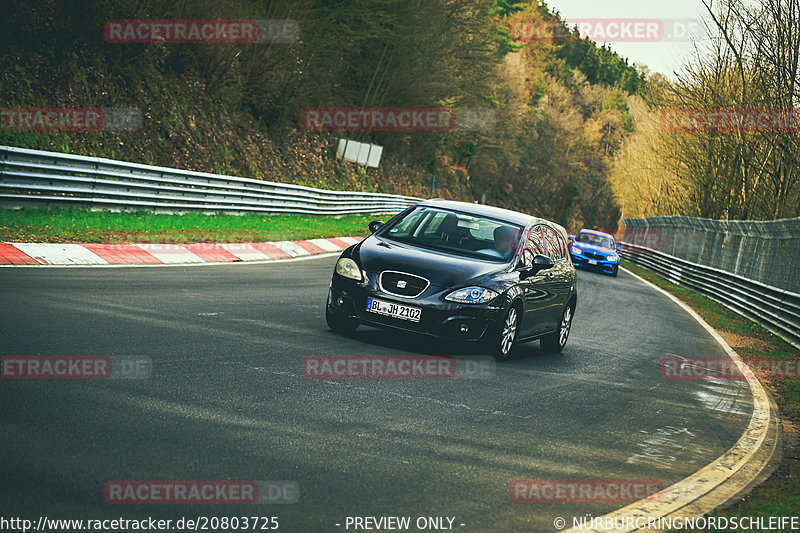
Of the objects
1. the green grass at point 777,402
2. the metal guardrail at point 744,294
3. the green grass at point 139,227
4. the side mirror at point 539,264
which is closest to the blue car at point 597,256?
the metal guardrail at point 744,294

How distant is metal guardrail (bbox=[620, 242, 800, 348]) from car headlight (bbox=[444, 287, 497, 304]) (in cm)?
936

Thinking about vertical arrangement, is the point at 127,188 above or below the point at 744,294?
above

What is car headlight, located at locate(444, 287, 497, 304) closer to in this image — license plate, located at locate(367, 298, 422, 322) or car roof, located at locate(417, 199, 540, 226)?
license plate, located at locate(367, 298, 422, 322)

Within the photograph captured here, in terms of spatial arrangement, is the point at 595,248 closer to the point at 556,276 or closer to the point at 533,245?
the point at 556,276

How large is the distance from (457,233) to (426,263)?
116cm

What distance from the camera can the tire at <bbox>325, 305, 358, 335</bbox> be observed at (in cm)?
968

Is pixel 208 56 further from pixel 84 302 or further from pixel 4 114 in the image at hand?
pixel 84 302

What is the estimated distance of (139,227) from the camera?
17.7m

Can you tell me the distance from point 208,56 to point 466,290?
83.7 feet

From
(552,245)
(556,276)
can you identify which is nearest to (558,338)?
(556,276)

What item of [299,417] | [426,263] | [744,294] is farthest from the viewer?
[744,294]

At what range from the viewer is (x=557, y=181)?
329ft

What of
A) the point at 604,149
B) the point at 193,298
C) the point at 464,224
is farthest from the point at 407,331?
the point at 604,149

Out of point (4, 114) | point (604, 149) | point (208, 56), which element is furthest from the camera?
point (604, 149)
